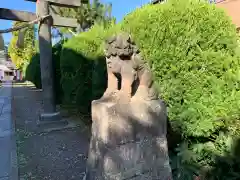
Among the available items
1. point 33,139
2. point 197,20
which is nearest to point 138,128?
point 197,20

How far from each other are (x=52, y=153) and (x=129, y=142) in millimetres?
2126

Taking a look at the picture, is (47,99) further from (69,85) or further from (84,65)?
(84,65)

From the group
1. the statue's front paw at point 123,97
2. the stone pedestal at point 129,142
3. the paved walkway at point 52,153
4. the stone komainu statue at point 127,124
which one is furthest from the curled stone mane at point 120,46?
the paved walkway at point 52,153

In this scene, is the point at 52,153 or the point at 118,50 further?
the point at 52,153

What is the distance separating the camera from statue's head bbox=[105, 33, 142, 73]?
2213mm

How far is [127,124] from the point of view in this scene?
7.16 ft

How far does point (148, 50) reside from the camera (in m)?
2.79

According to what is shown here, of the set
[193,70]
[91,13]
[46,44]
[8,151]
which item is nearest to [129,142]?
[193,70]

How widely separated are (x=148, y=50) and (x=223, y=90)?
99cm

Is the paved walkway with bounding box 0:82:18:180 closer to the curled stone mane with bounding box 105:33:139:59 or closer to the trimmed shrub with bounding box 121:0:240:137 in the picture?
the curled stone mane with bounding box 105:33:139:59

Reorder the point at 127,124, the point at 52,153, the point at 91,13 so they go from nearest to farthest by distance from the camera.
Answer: the point at 127,124 → the point at 52,153 → the point at 91,13

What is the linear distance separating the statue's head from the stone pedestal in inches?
16.0

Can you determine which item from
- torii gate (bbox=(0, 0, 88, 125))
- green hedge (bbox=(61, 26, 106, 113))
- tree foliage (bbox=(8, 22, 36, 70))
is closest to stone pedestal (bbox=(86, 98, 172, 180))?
green hedge (bbox=(61, 26, 106, 113))

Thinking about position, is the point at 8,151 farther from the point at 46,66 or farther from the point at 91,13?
the point at 91,13
